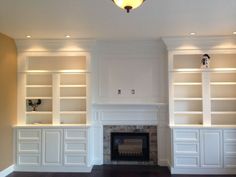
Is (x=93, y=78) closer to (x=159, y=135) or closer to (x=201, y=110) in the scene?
(x=159, y=135)

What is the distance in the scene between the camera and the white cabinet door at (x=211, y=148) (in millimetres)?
4977

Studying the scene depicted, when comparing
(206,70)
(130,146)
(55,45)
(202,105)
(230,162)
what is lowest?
(230,162)

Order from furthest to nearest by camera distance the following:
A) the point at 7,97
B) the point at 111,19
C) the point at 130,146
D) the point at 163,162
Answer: the point at 130,146
the point at 163,162
the point at 7,97
the point at 111,19

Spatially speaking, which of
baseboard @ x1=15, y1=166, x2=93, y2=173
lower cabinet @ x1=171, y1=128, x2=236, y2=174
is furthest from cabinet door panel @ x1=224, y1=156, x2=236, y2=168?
baseboard @ x1=15, y1=166, x2=93, y2=173

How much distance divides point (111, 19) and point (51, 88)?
2.44 metres

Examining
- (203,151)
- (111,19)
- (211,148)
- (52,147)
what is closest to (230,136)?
(211,148)

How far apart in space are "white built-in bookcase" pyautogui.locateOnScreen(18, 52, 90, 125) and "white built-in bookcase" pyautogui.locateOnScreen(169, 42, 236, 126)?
6.46 ft

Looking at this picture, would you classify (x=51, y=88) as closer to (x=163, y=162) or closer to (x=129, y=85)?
(x=129, y=85)

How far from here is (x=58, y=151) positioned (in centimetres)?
518

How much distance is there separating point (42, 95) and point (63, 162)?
1.55 metres

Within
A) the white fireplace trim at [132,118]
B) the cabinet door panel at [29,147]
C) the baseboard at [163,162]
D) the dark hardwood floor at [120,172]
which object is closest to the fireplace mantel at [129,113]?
the white fireplace trim at [132,118]

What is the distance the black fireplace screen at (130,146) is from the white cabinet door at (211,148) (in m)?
1.21

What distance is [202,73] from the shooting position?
5133mm

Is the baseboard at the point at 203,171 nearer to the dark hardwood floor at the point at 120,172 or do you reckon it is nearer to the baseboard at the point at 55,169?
the dark hardwood floor at the point at 120,172
